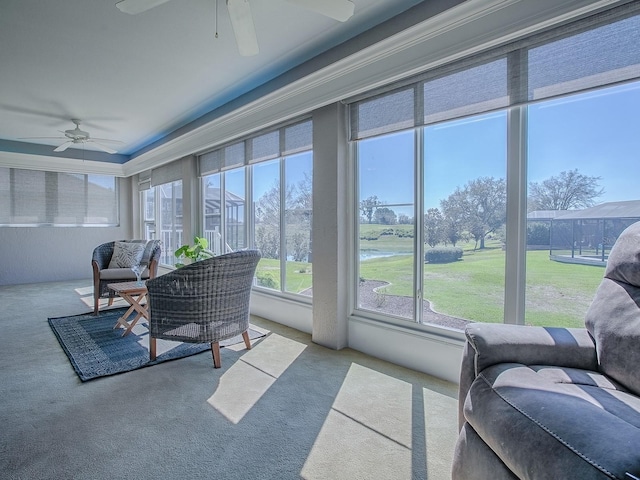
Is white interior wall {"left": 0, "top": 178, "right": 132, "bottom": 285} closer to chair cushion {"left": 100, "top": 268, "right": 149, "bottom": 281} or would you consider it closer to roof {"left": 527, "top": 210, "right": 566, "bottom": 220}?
chair cushion {"left": 100, "top": 268, "right": 149, "bottom": 281}

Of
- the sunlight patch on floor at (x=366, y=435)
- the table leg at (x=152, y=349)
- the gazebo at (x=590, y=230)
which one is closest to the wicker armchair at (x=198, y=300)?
the table leg at (x=152, y=349)

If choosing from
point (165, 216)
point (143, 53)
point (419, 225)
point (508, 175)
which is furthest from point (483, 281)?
point (165, 216)

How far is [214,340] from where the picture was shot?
8.50 ft

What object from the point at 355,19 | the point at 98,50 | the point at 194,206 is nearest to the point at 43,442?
the point at 98,50

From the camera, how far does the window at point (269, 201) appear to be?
143 inches

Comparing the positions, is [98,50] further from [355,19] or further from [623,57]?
[623,57]

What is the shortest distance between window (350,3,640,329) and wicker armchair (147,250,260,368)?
123cm

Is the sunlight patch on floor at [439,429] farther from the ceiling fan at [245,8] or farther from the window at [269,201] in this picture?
the ceiling fan at [245,8]

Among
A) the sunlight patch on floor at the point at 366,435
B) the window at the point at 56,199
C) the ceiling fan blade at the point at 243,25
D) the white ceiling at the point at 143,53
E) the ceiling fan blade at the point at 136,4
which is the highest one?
the white ceiling at the point at 143,53

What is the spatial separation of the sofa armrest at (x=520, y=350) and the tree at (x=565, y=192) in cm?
87

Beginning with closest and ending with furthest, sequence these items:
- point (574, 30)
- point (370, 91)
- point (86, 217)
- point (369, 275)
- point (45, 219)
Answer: point (574, 30), point (370, 91), point (369, 275), point (45, 219), point (86, 217)

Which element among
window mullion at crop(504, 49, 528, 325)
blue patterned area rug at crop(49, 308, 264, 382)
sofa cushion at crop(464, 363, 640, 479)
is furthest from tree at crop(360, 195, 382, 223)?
sofa cushion at crop(464, 363, 640, 479)

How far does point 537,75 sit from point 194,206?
4520mm

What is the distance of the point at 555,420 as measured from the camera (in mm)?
983
